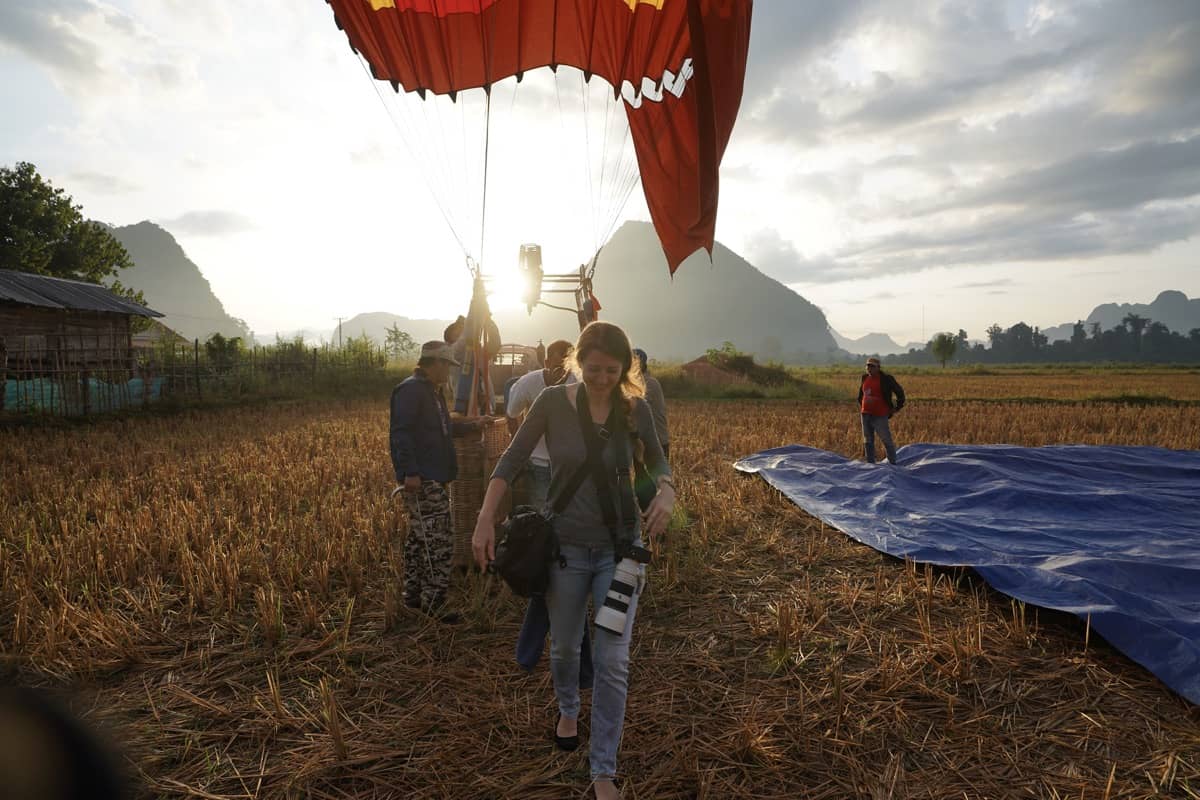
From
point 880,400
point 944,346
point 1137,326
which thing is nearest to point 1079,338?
point 1137,326

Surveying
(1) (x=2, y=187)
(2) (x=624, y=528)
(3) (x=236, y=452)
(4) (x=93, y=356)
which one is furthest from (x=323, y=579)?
(1) (x=2, y=187)

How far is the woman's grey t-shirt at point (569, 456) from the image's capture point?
8.07 ft

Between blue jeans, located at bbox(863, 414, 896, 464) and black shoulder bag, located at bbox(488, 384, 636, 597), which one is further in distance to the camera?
blue jeans, located at bbox(863, 414, 896, 464)

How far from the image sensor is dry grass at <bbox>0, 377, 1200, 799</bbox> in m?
2.59

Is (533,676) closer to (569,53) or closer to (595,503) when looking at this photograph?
(595,503)

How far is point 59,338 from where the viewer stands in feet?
61.3

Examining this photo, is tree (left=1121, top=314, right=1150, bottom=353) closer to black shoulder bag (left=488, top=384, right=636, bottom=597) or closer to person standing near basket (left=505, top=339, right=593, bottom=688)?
person standing near basket (left=505, top=339, right=593, bottom=688)

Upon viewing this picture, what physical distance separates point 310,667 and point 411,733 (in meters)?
0.99

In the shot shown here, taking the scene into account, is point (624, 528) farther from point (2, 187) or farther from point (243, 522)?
point (2, 187)

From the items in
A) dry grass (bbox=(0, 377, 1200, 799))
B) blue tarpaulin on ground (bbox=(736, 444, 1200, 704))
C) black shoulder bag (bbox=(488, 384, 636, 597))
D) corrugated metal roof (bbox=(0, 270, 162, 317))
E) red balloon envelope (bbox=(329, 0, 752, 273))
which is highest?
red balloon envelope (bbox=(329, 0, 752, 273))

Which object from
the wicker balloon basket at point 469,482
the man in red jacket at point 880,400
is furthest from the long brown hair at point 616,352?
the man in red jacket at point 880,400

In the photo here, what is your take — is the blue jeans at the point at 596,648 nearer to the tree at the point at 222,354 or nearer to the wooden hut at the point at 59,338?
the wooden hut at the point at 59,338

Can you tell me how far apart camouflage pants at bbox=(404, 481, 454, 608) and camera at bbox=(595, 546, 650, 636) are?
224 centimetres

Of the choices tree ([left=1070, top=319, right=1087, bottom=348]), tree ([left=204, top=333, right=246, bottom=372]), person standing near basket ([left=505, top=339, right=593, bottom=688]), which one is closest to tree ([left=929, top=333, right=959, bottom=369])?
tree ([left=1070, top=319, right=1087, bottom=348])
